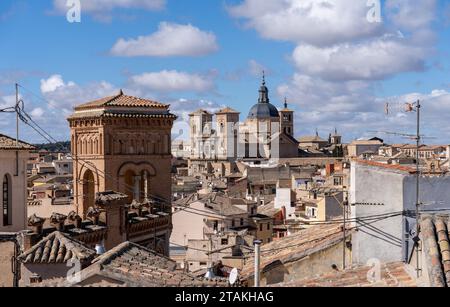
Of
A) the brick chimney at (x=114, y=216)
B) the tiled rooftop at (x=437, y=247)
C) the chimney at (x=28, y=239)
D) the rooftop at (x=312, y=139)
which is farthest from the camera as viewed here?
the rooftop at (x=312, y=139)

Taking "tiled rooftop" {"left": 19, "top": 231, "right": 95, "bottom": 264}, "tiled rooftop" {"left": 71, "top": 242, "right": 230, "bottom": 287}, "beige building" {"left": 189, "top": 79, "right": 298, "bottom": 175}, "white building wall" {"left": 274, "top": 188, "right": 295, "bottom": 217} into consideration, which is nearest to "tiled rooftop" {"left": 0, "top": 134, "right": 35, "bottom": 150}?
"tiled rooftop" {"left": 19, "top": 231, "right": 95, "bottom": 264}

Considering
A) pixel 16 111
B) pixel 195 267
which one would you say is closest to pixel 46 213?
pixel 195 267

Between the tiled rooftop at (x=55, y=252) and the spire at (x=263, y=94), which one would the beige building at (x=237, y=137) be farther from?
the tiled rooftop at (x=55, y=252)

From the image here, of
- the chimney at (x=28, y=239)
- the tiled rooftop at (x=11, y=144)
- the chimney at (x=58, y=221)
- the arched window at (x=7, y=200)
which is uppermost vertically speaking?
the tiled rooftop at (x=11, y=144)

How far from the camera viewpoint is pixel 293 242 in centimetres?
1425

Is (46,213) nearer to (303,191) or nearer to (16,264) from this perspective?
(16,264)

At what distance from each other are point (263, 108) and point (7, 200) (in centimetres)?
12121

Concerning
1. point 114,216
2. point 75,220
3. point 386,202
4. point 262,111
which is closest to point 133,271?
point 386,202

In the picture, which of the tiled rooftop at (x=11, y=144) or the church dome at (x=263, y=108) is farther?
the church dome at (x=263, y=108)

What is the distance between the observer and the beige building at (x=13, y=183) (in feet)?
54.5

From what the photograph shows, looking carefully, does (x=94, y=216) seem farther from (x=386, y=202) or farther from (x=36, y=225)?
(x=386, y=202)

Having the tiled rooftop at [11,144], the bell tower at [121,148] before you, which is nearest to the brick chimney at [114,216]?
the tiled rooftop at [11,144]

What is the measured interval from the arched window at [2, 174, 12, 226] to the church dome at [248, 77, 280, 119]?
119 m
